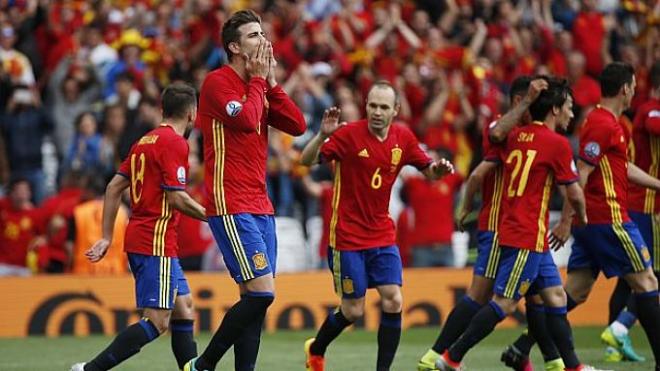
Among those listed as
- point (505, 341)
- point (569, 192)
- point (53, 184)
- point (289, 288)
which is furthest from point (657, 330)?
point (53, 184)

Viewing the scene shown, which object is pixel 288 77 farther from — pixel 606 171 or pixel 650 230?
pixel 606 171

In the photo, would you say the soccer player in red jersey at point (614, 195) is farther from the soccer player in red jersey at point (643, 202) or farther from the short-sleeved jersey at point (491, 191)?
the soccer player in red jersey at point (643, 202)

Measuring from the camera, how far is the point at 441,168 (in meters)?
10.3

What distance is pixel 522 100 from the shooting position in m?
10.0

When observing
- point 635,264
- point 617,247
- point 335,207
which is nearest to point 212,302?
point 335,207

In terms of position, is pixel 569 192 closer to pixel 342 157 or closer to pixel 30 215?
pixel 342 157

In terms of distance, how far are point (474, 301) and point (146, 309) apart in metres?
2.62

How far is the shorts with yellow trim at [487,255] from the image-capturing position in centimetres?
1021

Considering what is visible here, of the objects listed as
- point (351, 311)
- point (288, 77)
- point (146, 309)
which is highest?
point (288, 77)

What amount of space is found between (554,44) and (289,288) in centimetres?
732

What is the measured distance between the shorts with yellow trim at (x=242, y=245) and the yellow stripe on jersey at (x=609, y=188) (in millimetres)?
3232

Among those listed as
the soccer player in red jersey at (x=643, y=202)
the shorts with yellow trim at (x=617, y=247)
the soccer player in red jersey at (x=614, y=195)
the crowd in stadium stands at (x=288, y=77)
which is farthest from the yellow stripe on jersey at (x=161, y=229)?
the crowd in stadium stands at (x=288, y=77)

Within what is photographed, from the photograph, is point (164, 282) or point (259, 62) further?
point (164, 282)

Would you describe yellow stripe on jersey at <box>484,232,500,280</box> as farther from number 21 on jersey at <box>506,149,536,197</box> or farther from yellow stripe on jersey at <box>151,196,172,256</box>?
yellow stripe on jersey at <box>151,196,172,256</box>
